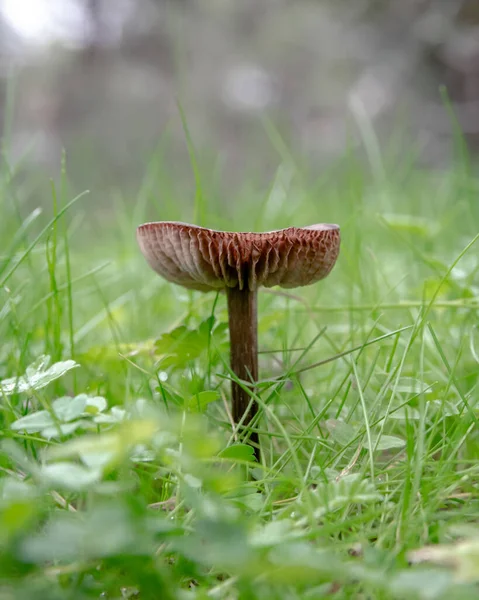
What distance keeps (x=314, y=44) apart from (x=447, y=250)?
25.4 ft

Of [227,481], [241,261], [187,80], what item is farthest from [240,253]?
[187,80]

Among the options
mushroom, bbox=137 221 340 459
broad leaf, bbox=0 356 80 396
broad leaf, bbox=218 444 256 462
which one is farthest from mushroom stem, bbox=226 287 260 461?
broad leaf, bbox=0 356 80 396

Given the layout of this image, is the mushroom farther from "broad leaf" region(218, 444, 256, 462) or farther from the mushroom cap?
"broad leaf" region(218, 444, 256, 462)

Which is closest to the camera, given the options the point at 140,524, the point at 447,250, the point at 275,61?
the point at 140,524

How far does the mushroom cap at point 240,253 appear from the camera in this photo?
1116 mm

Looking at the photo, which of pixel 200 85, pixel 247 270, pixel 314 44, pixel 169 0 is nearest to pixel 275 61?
pixel 314 44

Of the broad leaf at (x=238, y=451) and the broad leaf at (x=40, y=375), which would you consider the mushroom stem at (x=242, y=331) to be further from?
the broad leaf at (x=40, y=375)

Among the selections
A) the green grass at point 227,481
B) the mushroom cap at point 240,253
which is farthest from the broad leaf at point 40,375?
the mushroom cap at point 240,253

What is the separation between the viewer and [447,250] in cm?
277

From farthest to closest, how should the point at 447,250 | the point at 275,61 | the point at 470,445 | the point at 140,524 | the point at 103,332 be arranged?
the point at 275,61 → the point at 447,250 → the point at 103,332 → the point at 470,445 → the point at 140,524

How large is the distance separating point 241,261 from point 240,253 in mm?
39

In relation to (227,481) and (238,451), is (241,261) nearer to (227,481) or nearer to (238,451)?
(238,451)

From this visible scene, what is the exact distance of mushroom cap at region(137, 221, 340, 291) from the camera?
1.12 meters

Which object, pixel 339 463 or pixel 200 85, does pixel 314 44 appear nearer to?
pixel 200 85
